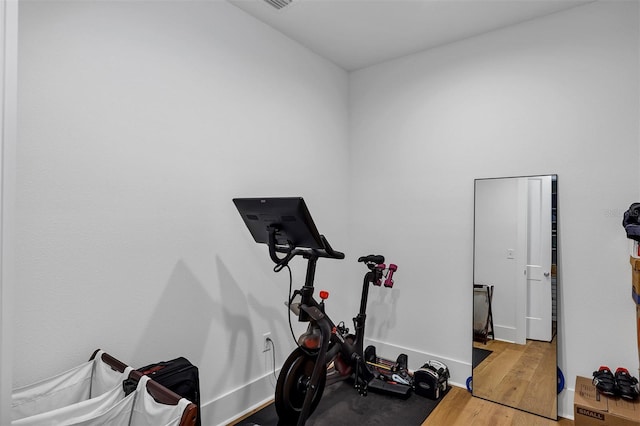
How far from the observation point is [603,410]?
211 cm

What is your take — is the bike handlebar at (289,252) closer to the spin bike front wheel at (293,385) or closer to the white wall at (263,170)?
the white wall at (263,170)

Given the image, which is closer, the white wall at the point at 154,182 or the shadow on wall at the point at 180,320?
the white wall at the point at 154,182

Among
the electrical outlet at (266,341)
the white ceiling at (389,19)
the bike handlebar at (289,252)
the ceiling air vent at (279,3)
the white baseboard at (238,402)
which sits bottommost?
the white baseboard at (238,402)

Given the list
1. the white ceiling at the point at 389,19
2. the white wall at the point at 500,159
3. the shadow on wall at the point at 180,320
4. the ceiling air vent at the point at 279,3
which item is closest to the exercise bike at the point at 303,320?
the shadow on wall at the point at 180,320

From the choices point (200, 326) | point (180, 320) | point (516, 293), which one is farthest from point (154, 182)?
point (516, 293)

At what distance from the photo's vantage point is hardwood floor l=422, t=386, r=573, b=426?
98.7 inches

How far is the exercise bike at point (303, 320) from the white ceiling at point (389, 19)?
1567mm

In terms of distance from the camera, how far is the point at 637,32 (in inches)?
93.9

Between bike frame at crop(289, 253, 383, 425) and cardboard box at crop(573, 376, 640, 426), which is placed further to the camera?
bike frame at crop(289, 253, 383, 425)

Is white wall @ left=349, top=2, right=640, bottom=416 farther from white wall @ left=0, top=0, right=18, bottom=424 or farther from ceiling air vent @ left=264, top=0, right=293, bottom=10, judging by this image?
white wall @ left=0, top=0, right=18, bottom=424

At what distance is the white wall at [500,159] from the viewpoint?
245 cm

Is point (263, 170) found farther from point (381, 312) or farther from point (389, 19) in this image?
point (381, 312)

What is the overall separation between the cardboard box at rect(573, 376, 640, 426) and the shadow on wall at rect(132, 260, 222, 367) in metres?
2.35

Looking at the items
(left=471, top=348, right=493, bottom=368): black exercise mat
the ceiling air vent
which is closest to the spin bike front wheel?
(left=471, top=348, right=493, bottom=368): black exercise mat
